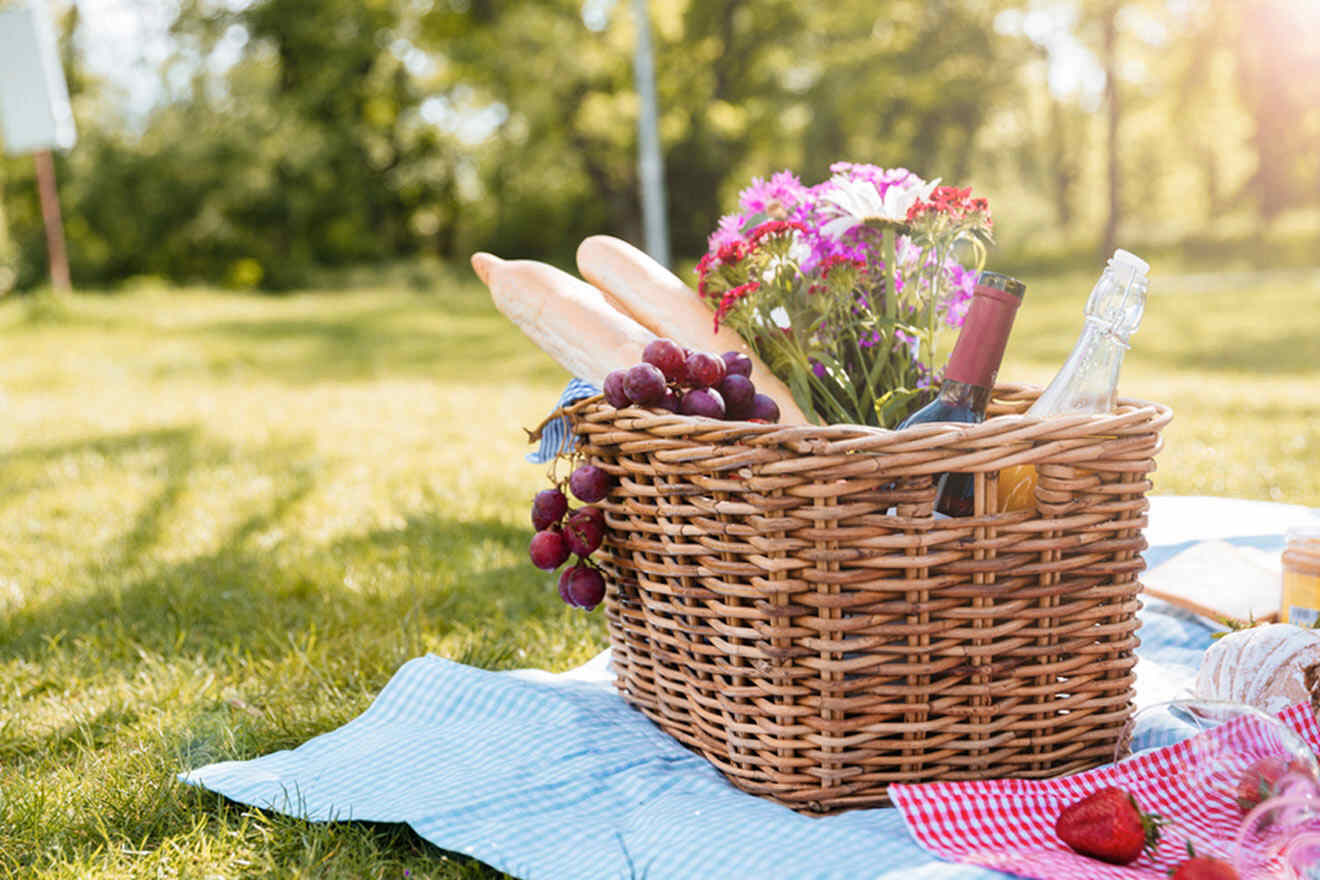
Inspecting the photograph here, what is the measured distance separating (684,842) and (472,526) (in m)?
2.23

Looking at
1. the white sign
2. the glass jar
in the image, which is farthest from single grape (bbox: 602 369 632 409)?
the white sign

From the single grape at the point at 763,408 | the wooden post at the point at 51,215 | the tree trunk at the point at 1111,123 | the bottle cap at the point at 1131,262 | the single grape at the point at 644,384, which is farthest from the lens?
the tree trunk at the point at 1111,123

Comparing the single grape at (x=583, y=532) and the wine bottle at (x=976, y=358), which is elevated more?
the wine bottle at (x=976, y=358)

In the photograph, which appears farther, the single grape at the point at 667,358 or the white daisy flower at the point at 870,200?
the white daisy flower at the point at 870,200

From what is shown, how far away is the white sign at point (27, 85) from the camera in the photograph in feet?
35.8

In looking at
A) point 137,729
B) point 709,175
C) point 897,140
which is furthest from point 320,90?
point 137,729

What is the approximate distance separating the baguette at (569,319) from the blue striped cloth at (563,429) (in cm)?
8

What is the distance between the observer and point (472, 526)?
3617 mm

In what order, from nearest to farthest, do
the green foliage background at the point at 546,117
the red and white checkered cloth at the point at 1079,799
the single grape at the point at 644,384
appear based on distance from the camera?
the red and white checkered cloth at the point at 1079,799, the single grape at the point at 644,384, the green foliage background at the point at 546,117

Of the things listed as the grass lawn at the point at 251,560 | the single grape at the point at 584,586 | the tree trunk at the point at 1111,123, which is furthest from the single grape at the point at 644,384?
the tree trunk at the point at 1111,123

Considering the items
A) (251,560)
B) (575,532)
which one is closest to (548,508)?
(575,532)

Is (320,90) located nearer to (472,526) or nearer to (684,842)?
(472,526)

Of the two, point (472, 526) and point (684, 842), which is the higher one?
point (684, 842)

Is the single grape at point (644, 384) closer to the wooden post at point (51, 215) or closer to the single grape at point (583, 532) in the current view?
the single grape at point (583, 532)
